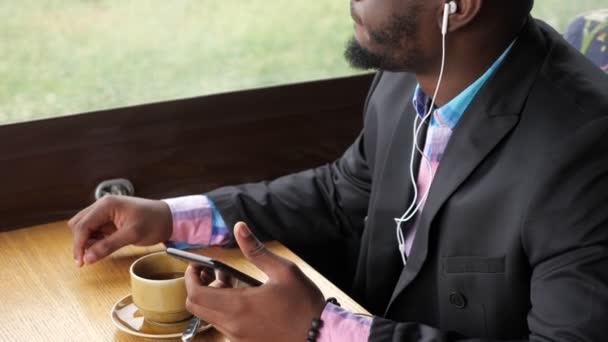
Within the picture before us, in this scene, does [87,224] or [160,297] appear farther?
[87,224]

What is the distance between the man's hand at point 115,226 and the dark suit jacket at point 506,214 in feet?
0.48

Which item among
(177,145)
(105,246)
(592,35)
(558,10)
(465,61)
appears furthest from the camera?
(558,10)

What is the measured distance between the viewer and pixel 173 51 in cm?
196

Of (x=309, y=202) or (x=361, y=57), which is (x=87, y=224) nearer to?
(x=309, y=202)

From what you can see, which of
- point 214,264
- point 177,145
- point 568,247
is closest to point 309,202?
Answer: point 177,145

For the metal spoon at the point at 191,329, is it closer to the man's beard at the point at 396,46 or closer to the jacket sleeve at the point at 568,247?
the jacket sleeve at the point at 568,247

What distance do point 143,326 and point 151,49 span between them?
87 centimetres

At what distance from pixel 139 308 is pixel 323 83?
919mm

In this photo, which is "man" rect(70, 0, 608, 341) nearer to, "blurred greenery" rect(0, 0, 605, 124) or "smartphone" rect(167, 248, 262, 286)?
"smartphone" rect(167, 248, 262, 286)

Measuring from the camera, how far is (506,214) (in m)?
1.25

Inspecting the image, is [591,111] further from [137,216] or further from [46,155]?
[46,155]

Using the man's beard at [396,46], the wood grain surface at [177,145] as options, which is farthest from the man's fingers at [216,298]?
the wood grain surface at [177,145]

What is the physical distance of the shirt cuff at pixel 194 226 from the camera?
5.10 ft

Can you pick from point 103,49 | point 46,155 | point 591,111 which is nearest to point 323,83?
point 103,49
